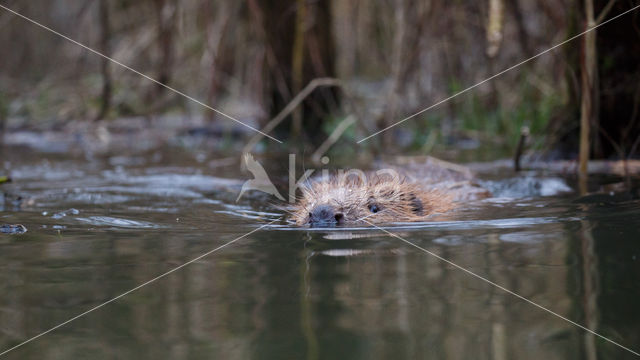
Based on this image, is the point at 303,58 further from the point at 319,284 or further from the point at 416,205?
the point at 319,284

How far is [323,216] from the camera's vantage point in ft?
11.7

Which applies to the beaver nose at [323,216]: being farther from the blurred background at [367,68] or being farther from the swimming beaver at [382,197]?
the blurred background at [367,68]

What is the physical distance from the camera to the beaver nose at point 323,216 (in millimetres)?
3543

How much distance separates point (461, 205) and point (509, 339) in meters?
2.47

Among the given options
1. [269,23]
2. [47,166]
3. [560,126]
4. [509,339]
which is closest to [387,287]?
[509,339]

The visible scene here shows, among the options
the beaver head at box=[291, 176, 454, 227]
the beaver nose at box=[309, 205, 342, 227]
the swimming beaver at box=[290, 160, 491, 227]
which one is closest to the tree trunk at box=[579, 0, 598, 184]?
the swimming beaver at box=[290, 160, 491, 227]

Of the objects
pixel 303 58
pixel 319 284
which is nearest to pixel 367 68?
pixel 303 58

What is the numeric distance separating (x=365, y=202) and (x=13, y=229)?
163 cm

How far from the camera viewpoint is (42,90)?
29.0 feet

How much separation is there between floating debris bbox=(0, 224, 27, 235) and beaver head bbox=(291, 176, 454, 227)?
1.19m

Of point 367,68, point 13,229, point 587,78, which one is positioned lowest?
point 13,229

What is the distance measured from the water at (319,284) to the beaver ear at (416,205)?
0.93ft

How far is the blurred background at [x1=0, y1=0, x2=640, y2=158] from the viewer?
16.0 ft

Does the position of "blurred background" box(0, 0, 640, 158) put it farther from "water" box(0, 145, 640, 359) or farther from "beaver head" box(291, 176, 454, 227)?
"water" box(0, 145, 640, 359)
